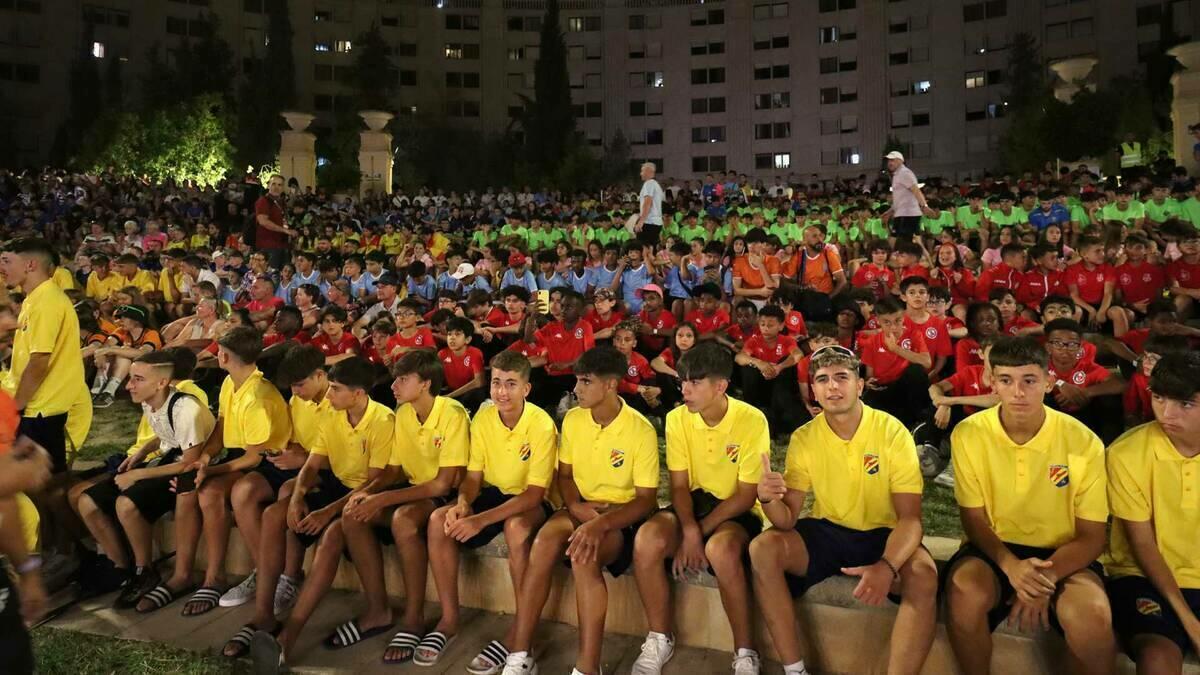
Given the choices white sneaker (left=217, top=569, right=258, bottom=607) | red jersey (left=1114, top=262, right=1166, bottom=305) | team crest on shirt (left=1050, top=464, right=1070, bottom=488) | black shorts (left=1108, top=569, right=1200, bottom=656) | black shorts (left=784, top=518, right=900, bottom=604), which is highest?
red jersey (left=1114, top=262, right=1166, bottom=305)

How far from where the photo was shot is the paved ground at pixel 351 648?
12.5 feet

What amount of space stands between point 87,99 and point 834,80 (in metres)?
39.6

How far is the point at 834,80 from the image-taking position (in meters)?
46.3

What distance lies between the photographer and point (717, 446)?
404 cm

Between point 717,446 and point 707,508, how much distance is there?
13.0 inches

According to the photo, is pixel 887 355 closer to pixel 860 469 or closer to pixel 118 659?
pixel 860 469

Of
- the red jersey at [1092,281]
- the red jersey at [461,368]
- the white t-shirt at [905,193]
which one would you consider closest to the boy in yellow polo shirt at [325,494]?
the red jersey at [461,368]

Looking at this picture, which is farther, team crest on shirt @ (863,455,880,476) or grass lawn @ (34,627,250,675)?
grass lawn @ (34,627,250,675)

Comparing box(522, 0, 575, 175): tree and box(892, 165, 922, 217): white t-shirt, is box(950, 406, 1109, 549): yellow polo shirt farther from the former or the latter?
box(522, 0, 575, 175): tree

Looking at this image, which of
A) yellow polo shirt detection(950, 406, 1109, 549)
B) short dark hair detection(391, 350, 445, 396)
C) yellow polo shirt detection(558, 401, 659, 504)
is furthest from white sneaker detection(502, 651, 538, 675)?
yellow polo shirt detection(950, 406, 1109, 549)

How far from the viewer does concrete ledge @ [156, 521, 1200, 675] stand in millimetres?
3271

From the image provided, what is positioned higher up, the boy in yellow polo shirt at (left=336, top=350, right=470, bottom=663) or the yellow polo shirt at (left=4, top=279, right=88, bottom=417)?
the yellow polo shirt at (left=4, top=279, right=88, bottom=417)

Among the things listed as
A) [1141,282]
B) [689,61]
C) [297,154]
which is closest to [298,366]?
[1141,282]

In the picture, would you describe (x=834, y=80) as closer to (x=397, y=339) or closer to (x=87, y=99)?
(x=87, y=99)
